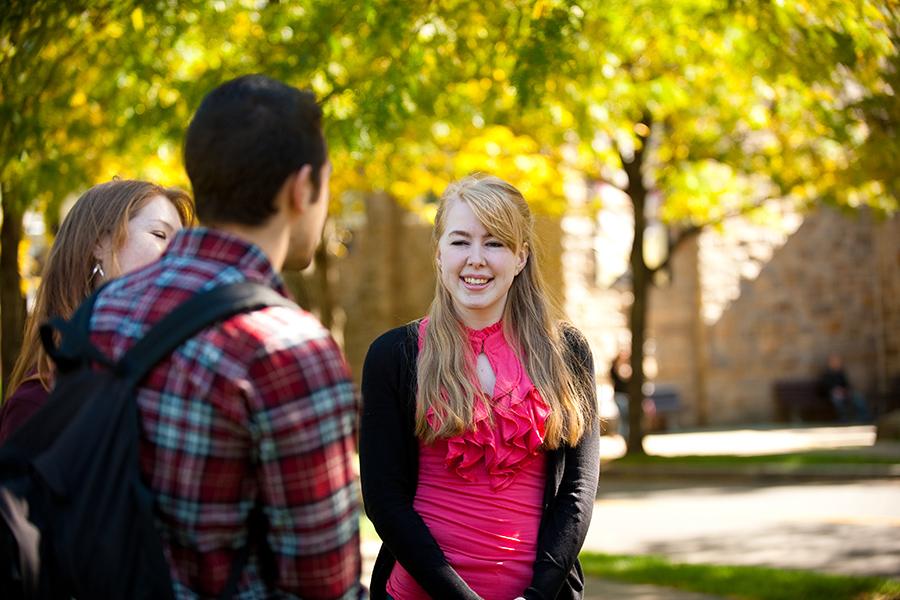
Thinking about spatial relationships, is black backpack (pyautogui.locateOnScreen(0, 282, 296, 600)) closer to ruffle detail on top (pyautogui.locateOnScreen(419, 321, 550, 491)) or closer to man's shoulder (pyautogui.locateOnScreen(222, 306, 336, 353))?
man's shoulder (pyautogui.locateOnScreen(222, 306, 336, 353))

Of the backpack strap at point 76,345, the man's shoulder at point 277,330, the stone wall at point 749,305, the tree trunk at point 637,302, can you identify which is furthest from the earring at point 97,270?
the stone wall at point 749,305

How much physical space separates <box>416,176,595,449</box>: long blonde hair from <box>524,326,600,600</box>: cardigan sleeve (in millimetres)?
34

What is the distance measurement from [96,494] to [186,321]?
294 mm

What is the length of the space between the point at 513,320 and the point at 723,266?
2246 centimetres

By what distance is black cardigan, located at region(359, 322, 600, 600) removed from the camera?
3.09m

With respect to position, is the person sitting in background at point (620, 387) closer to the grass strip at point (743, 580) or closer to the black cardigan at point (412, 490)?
the grass strip at point (743, 580)

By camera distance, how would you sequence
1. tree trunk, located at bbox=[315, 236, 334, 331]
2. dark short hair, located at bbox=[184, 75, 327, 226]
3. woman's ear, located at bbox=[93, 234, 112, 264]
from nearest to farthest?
dark short hair, located at bbox=[184, 75, 327, 226], woman's ear, located at bbox=[93, 234, 112, 264], tree trunk, located at bbox=[315, 236, 334, 331]

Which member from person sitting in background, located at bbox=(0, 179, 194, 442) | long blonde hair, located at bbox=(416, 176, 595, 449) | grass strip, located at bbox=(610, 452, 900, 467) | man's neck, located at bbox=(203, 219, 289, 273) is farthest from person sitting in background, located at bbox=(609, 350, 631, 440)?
man's neck, located at bbox=(203, 219, 289, 273)

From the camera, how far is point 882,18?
→ 5.75 metres

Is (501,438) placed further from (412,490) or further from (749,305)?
(749,305)

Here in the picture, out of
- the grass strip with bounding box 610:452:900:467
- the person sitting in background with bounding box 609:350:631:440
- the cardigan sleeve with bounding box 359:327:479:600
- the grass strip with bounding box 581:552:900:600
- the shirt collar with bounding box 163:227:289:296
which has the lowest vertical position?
the grass strip with bounding box 610:452:900:467

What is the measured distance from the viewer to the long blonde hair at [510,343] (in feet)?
10.6

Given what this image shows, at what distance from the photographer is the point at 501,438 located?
3.22 meters

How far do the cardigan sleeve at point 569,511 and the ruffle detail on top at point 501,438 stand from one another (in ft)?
0.39
